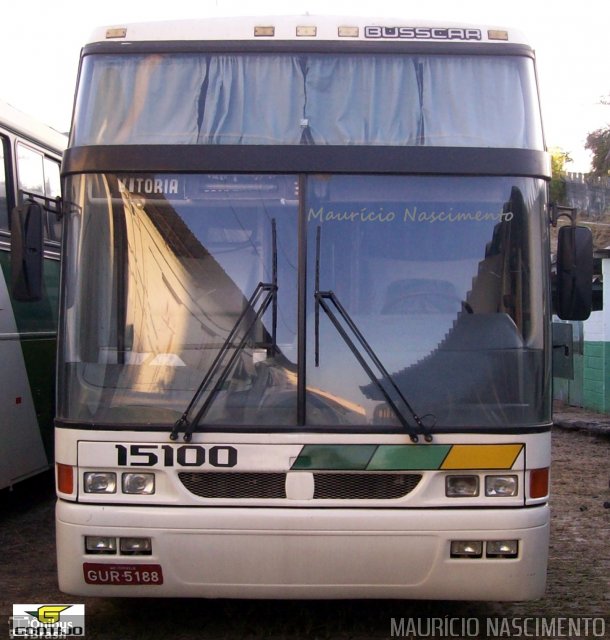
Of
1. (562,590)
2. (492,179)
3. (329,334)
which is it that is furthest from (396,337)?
(562,590)

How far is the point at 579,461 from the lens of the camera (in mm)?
13695

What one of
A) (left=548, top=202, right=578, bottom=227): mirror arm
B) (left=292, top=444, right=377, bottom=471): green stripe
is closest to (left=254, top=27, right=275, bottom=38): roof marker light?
(left=548, top=202, right=578, bottom=227): mirror arm

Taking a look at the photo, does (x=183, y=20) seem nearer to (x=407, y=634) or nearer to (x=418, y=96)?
(x=418, y=96)

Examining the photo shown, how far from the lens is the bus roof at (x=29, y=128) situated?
29.3ft

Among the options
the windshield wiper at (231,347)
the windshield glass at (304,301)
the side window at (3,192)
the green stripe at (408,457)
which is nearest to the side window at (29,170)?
the side window at (3,192)

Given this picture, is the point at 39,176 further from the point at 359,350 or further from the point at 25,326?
the point at 359,350

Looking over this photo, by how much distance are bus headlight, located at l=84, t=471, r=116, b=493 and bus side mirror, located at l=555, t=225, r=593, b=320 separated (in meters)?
2.71

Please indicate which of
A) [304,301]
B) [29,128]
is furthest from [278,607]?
[29,128]

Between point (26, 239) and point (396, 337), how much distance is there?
2.14m

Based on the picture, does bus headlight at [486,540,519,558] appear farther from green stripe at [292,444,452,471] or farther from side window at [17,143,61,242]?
side window at [17,143,61,242]

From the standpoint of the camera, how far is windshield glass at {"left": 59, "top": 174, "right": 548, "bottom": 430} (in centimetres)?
537

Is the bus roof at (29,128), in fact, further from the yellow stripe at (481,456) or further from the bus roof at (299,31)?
the yellow stripe at (481,456)

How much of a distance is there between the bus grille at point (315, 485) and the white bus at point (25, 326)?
3.67 meters

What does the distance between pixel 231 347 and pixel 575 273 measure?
2018mm
